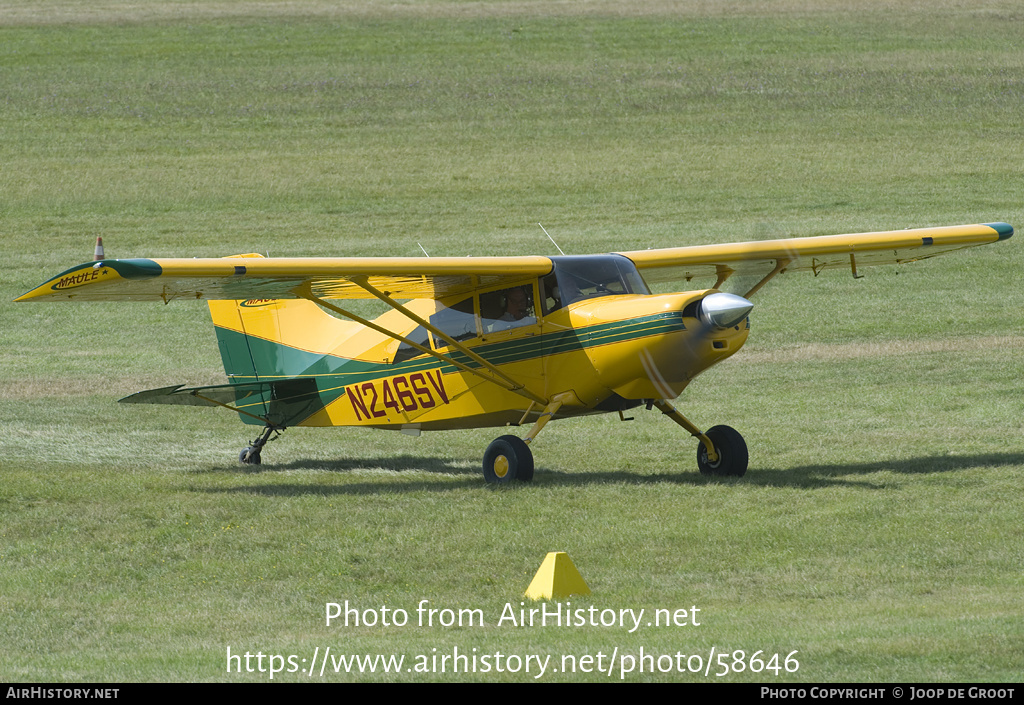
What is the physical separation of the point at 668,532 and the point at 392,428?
5305 mm

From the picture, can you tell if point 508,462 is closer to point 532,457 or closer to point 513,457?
point 513,457

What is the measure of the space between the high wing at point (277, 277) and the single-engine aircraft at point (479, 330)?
0.02 m

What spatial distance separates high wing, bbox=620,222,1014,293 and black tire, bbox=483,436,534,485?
2657 millimetres

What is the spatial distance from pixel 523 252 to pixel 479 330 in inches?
698

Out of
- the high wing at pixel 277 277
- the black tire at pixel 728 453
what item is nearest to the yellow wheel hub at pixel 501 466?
the high wing at pixel 277 277

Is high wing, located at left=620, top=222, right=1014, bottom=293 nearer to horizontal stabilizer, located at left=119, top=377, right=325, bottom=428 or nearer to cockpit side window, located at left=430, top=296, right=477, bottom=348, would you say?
cockpit side window, located at left=430, top=296, right=477, bottom=348

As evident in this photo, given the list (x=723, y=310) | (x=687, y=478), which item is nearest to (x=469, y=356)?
(x=687, y=478)

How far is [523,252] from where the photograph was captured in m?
32.4

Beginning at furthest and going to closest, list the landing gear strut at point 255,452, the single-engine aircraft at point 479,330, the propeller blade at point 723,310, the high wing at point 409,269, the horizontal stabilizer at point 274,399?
the landing gear strut at point 255,452, the horizontal stabilizer at point 274,399, the single-engine aircraft at point 479,330, the propeller blade at point 723,310, the high wing at point 409,269

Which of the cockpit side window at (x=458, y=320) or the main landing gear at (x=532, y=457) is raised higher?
the cockpit side window at (x=458, y=320)

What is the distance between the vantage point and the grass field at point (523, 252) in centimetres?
936

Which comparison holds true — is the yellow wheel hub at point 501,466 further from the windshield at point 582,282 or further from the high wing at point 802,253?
the high wing at point 802,253

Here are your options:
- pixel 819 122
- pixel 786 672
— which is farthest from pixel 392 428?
pixel 819 122

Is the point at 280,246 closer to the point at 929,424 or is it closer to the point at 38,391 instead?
the point at 38,391
